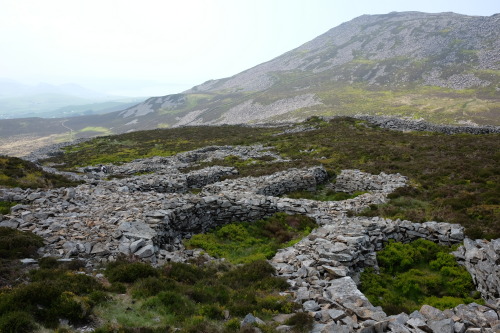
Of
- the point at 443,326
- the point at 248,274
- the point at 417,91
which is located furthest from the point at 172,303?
the point at 417,91

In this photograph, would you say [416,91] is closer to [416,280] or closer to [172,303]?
[416,280]

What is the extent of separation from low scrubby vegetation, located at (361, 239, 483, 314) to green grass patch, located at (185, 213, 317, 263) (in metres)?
4.55

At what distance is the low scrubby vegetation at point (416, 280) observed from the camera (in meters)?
10.9

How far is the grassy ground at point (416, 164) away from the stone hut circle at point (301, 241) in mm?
1885

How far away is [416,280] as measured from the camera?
11.9 m

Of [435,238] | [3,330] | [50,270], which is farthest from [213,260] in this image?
[435,238]

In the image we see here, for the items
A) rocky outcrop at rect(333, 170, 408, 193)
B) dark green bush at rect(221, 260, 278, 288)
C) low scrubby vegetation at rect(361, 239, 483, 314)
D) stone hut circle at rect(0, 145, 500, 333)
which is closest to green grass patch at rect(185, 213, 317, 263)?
stone hut circle at rect(0, 145, 500, 333)

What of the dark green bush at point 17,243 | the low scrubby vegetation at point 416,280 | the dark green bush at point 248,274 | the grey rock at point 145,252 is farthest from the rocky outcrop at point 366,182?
the dark green bush at point 17,243

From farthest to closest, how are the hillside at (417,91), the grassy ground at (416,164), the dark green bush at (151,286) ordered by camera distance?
the hillside at (417,91)
the grassy ground at (416,164)
the dark green bush at (151,286)

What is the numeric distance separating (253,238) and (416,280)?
8.21m

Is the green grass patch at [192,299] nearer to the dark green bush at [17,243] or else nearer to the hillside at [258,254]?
the hillside at [258,254]

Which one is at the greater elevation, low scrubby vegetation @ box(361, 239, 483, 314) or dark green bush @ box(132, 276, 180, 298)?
dark green bush @ box(132, 276, 180, 298)

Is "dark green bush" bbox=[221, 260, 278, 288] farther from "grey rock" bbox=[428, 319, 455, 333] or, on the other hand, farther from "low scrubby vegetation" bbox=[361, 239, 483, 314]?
"grey rock" bbox=[428, 319, 455, 333]

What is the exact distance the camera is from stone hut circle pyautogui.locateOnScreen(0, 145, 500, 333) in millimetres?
8461
